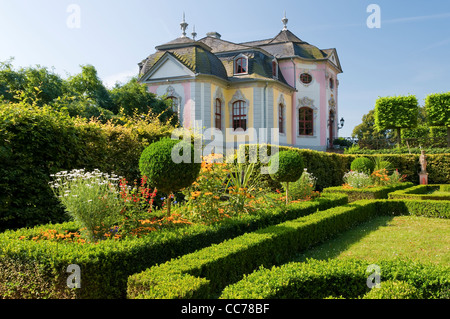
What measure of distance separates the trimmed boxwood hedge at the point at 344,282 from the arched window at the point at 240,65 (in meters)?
21.6

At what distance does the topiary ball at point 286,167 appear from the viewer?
872 cm

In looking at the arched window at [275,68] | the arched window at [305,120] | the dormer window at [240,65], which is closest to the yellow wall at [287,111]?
the arched window at [305,120]

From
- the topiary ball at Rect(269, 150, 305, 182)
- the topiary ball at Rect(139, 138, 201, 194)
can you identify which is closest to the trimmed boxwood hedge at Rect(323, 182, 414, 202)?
the topiary ball at Rect(269, 150, 305, 182)

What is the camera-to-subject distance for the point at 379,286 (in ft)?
12.2

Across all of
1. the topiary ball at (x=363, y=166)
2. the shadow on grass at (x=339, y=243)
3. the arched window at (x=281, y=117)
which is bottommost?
the shadow on grass at (x=339, y=243)

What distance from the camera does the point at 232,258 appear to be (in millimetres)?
4578

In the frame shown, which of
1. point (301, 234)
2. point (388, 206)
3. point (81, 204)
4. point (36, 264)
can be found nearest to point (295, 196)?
point (388, 206)

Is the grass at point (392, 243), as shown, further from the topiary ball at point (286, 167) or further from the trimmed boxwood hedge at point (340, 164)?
the trimmed boxwood hedge at point (340, 164)

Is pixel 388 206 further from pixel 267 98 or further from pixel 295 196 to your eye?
pixel 267 98

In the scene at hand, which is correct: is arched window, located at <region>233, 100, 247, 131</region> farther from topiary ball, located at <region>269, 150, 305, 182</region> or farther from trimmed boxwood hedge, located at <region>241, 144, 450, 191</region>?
topiary ball, located at <region>269, 150, 305, 182</region>

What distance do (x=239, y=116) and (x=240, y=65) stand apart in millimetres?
3513

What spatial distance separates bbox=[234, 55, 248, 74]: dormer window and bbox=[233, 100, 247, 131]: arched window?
207 centimetres
